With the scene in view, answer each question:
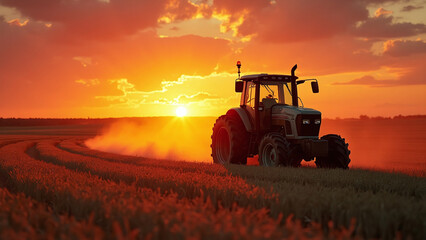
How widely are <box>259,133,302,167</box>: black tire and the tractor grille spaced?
54 cm

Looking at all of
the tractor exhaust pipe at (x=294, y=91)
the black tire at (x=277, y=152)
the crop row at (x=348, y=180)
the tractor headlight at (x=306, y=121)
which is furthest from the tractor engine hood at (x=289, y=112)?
the crop row at (x=348, y=180)

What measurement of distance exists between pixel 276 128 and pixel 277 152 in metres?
1.90

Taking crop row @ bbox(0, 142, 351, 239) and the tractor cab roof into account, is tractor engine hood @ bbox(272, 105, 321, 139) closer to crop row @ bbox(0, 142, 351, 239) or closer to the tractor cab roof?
the tractor cab roof

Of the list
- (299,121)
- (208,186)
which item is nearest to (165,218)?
(208,186)

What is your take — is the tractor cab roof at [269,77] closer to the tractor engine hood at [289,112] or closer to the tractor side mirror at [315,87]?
the tractor engine hood at [289,112]

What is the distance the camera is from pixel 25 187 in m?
8.05

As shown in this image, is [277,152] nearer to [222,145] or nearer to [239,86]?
[239,86]

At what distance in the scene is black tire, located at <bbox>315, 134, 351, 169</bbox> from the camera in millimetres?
12562

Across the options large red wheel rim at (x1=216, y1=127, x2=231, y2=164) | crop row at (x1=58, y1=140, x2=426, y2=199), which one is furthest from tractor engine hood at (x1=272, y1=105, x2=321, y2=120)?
crop row at (x1=58, y1=140, x2=426, y2=199)

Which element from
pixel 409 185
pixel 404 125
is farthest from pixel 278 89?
pixel 404 125

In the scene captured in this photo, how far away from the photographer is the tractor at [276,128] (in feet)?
40.1

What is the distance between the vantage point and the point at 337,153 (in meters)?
12.7

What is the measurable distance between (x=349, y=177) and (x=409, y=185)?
51.6 inches

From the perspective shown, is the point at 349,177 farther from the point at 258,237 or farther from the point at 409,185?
the point at 258,237
